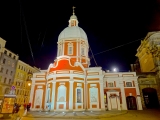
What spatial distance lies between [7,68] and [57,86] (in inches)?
904

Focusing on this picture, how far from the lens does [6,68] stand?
114 feet

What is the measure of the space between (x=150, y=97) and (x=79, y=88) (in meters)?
16.8

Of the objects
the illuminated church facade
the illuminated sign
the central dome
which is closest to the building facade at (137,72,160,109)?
the illuminated church facade

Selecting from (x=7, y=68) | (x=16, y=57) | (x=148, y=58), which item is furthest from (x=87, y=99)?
(x=16, y=57)

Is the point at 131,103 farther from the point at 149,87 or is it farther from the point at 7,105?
the point at 7,105

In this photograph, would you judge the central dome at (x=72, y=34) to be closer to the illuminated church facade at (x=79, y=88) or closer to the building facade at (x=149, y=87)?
the illuminated church facade at (x=79, y=88)

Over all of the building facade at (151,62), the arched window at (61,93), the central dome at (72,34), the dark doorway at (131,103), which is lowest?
the dark doorway at (131,103)

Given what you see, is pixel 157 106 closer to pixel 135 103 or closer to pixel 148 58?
pixel 135 103

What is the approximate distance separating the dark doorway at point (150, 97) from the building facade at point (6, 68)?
35.6 m

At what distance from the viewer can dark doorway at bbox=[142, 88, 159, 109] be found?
25125 millimetres

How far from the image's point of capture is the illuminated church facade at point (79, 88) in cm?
1989

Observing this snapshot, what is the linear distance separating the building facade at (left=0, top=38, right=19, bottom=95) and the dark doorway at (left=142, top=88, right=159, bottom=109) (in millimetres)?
35551

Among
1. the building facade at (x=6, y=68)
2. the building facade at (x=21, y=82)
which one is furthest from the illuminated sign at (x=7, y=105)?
the building facade at (x=21, y=82)

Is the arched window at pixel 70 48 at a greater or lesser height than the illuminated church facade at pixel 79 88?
greater
